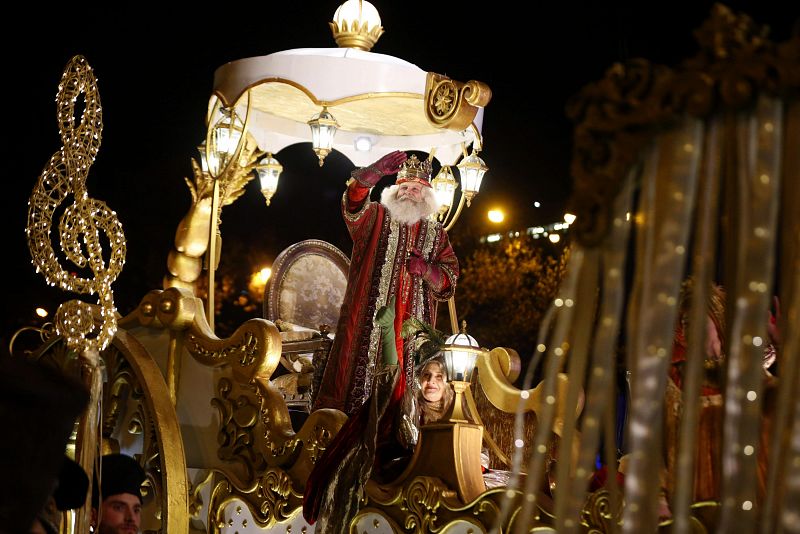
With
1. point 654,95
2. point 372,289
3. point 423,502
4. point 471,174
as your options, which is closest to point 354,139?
point 471,174

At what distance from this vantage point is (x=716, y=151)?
7.36 ft

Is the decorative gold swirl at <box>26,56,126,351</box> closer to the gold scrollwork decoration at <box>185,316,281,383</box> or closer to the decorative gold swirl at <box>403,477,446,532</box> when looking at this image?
the gold scrollwork decoration at <box>185,316,281,383</box>

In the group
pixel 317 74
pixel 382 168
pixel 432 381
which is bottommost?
pixel 432 381

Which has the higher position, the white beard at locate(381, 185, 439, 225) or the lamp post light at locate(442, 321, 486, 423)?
the white beard at locate(381, 185, 439, 225)

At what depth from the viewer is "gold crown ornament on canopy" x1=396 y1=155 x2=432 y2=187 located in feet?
21.1

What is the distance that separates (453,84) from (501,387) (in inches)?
61.2

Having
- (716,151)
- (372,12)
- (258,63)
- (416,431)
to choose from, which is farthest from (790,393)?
(372,12)

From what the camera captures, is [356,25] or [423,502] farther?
[356,25]

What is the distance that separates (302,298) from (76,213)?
217cm

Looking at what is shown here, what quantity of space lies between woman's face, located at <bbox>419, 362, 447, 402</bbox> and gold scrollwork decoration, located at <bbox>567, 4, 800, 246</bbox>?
3158mm

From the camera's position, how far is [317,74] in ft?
20.5

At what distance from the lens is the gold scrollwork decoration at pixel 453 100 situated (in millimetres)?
5621

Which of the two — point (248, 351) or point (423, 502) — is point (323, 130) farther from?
point (423, 502)

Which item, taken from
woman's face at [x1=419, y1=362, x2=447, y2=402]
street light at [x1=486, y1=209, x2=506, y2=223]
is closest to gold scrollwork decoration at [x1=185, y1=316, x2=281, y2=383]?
woman's face at [x1=419, y1=362, x2=447, y2=402]
